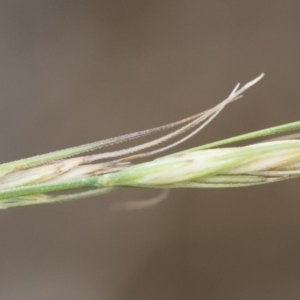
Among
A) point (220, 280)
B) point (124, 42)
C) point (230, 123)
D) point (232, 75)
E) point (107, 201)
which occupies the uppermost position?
point (124, 42)

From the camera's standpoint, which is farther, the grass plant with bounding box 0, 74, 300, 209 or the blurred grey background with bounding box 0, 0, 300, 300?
the blurred grey background with bounding box 0, 0, 300, 300

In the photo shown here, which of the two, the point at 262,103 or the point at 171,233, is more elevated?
the point at 262,103

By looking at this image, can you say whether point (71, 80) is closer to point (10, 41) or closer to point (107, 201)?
point (10, 41)

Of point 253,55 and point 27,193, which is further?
point 253,55

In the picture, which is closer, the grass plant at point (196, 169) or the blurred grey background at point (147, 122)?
the grass plant at point (196, 169)

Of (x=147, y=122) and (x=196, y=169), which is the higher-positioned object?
(x=147, y=122)

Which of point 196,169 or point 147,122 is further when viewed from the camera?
point 147,122

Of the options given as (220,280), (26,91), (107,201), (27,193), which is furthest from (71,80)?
(27,193)
